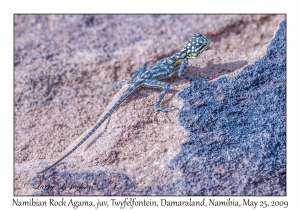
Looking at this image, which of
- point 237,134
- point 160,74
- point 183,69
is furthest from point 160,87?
point 237,134

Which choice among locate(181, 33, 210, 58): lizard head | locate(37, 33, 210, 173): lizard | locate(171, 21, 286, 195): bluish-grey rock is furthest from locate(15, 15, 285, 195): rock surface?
locate(181, 33, 210, 58): lizard head

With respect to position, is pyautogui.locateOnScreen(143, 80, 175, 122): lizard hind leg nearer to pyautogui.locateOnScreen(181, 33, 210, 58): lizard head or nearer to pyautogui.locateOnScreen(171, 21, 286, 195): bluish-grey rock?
pyautogui.locateOnScreen(171, 21, 286, 195): bluish-grey rock

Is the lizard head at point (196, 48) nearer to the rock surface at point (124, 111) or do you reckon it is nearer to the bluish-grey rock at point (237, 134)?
the rock surface at point (124, 111)

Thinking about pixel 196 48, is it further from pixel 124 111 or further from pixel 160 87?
pixel 124 111

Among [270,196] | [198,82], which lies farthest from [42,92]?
[270,196]

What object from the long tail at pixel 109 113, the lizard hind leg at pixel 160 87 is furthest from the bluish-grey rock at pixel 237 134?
the long tail at pixel 109 113

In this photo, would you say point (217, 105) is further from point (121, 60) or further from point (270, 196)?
point (121, 60)
